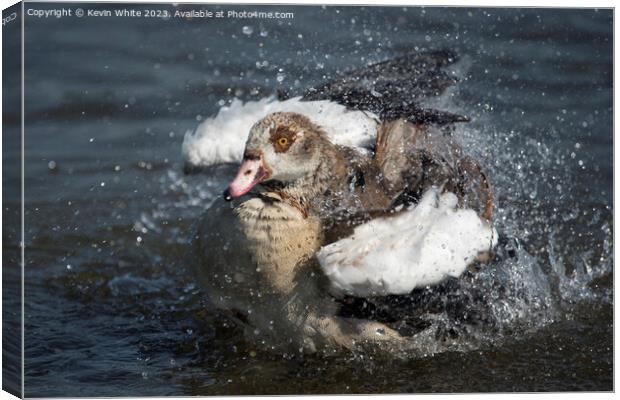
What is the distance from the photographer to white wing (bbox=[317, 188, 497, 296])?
4.16m

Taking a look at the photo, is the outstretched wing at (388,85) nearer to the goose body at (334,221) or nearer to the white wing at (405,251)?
the goose body at (334,221)

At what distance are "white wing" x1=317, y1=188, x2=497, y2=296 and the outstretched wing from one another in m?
0.72

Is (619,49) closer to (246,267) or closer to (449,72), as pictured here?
(449,72)

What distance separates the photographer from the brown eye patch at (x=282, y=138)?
4402 mm

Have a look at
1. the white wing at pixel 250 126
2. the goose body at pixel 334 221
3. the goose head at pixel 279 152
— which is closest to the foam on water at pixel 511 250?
the white wing at pixel 250 126

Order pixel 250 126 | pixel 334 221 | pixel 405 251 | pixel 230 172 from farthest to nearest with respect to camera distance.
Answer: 1. pixel 230 172
2. pixel 250 126
3. pixel 334 221
4. pixel 405 251

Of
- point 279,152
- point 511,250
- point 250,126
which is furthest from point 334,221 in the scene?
point 511,250

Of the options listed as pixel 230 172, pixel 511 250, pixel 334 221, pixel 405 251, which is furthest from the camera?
pixel 230 172

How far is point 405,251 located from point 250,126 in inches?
43.1

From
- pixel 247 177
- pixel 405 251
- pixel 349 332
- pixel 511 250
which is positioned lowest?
pixel 349 332

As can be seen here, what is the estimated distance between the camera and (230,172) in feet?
16.7

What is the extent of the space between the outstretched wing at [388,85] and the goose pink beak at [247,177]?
0.69 metres

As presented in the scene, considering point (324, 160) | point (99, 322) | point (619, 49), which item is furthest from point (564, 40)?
point (99, 322)

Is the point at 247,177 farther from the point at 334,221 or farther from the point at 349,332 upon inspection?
the point at 349,332
